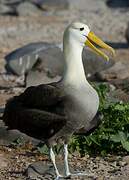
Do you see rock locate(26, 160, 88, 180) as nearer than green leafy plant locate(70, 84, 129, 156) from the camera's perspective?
Yes

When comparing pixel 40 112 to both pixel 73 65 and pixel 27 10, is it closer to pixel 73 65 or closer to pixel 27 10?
pixel 73 65

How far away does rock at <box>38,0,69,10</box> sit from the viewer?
23.1 m

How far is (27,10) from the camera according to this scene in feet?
74.0

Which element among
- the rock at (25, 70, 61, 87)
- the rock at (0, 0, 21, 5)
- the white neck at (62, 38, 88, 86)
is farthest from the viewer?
the rock at (0, 0, 21, 5)

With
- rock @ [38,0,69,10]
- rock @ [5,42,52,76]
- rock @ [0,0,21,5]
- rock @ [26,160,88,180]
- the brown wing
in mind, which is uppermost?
the brown wing

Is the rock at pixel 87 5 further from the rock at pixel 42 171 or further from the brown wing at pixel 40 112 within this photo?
the brown wing at pixel 40 112

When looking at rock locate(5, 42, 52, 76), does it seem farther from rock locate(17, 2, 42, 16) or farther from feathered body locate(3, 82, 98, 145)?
rock locate(17, 2, 42, 16)

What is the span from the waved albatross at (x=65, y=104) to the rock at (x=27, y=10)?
51.3 feet

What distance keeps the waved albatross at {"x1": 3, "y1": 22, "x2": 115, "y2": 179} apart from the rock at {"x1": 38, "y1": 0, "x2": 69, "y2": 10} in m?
16.7

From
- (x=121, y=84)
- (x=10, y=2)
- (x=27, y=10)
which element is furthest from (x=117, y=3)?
(x=121, y=84)

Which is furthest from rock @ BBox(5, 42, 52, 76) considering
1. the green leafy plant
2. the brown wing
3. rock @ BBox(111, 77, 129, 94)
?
the brown wing

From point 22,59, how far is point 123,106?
5605mm

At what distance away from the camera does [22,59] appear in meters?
12.9

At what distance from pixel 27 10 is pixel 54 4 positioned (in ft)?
3.82
